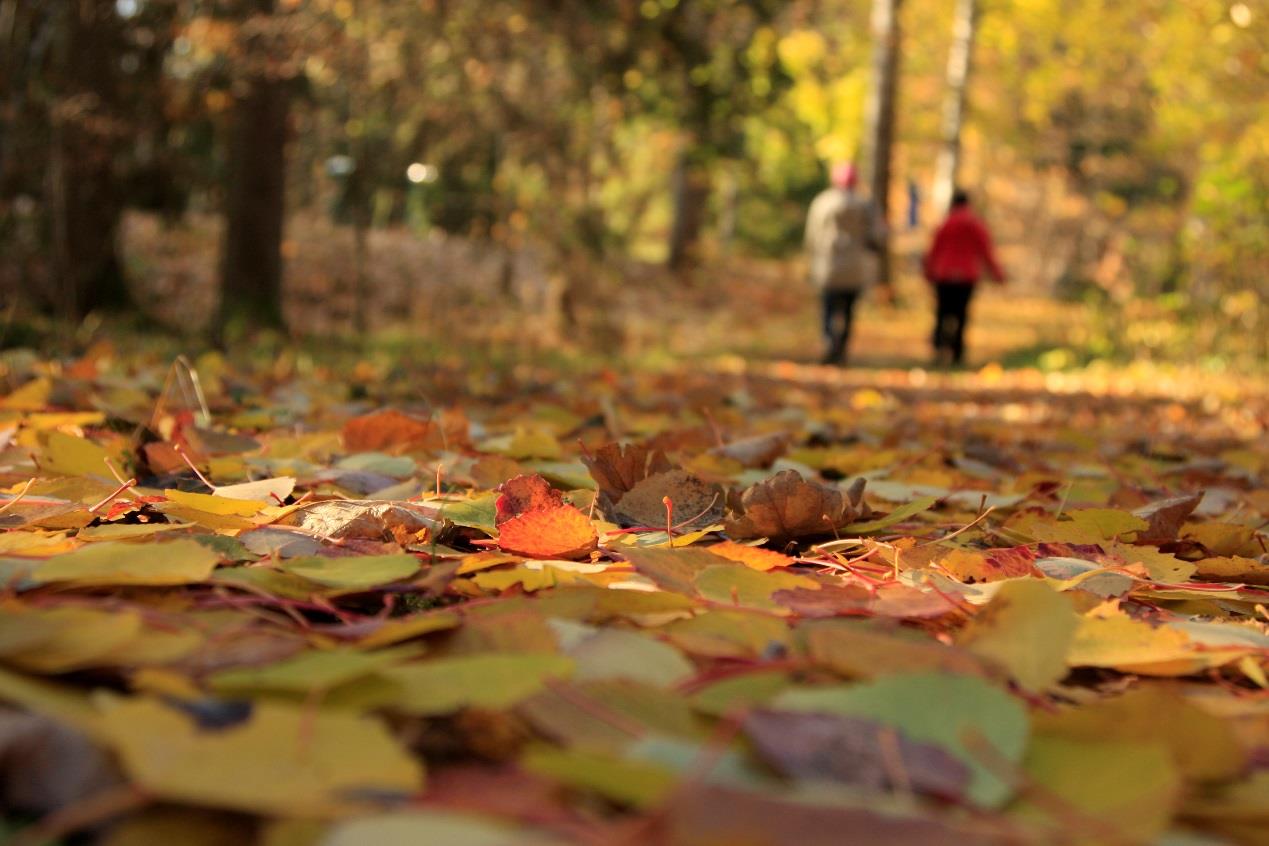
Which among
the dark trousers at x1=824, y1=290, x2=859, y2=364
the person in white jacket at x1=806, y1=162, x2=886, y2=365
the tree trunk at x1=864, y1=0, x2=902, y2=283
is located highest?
the tree trunk at x1=864, y1=0, x2=902, y2=283

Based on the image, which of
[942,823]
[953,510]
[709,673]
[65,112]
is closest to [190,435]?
[953,510]

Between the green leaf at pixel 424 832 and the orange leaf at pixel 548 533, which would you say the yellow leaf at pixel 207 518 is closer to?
the orange leaf at pixel 548 533

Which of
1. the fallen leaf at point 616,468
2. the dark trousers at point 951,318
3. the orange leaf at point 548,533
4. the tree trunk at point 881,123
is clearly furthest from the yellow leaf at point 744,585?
the tree trunk at point 881,123

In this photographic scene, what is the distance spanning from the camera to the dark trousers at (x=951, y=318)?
976 centimetres

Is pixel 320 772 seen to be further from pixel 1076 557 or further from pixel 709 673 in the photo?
pixel 1076 557

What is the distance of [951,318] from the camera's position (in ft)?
33.3

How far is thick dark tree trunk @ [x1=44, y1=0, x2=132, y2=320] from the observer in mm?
5266

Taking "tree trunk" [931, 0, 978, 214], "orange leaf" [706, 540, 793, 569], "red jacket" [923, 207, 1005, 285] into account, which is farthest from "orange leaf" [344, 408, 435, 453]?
"tree trunk" [931, 0, 978, 214]

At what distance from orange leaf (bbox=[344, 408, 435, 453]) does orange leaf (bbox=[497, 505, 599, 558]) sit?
83 centimetres

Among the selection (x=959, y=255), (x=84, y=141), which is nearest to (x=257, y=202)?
(x=84, y=141)

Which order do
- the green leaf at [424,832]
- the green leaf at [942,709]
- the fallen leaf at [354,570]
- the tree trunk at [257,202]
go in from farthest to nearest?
the tree trunk at [257,202], the fallen leaf at [354,570], the green leaf at [942,709], the green leaf at [424,832]

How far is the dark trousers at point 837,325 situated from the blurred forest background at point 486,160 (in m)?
1.39

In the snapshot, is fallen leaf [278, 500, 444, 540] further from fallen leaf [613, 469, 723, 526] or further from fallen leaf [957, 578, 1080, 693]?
fallen leaf [957, 578, 1080, 693]

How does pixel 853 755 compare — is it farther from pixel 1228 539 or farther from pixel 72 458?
pixel 72 458
